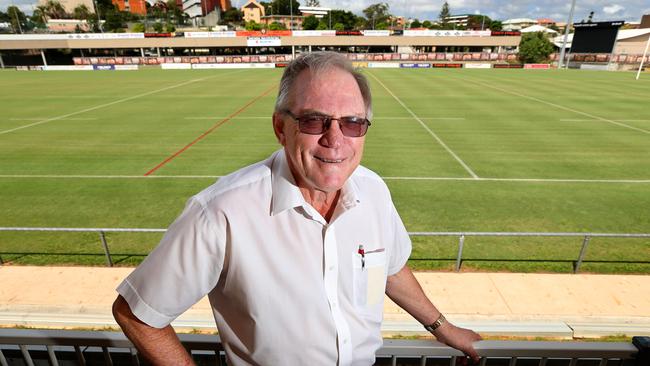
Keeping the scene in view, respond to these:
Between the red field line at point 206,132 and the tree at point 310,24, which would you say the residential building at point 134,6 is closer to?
the tree at point 310,24

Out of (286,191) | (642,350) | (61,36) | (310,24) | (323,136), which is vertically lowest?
(642,350)

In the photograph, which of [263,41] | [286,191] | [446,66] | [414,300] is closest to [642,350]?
[414,300]

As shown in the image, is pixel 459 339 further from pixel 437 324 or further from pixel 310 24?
pixel 310 24

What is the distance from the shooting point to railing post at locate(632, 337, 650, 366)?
1954mm

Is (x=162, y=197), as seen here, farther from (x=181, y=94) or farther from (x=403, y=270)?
(x=181, y=94)

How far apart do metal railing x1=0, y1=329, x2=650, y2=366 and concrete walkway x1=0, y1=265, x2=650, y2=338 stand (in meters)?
2.94

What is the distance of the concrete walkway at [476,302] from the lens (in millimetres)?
5301

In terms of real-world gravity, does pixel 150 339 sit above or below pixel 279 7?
below

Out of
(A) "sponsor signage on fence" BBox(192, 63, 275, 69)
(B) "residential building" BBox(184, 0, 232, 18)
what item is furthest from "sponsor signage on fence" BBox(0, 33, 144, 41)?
(B) "residential building" BBox(184, 0, 232, 18)

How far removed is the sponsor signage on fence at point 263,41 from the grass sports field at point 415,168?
5928 centimetres

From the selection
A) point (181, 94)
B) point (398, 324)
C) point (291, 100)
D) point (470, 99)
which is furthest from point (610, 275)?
point (181, 94)

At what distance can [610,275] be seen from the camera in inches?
267

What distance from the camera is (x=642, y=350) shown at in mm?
1967

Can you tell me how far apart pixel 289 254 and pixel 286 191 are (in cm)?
30
